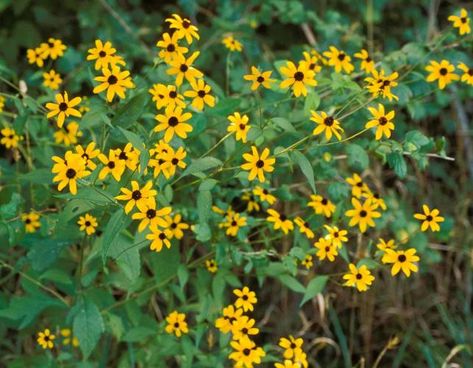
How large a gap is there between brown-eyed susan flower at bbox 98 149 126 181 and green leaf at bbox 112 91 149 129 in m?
0.12

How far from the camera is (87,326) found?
172 centimetres

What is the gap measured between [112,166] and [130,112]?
0.16 m

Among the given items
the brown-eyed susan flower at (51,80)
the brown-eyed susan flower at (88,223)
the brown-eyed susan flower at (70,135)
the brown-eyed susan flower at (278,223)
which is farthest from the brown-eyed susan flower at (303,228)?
the brown-eyed susan flower at (51,80)

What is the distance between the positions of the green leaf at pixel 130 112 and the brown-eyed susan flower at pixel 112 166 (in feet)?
0.39

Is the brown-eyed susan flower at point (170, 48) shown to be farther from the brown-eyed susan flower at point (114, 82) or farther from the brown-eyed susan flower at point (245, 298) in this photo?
the brown-eyed susan flower at point (245, 298)

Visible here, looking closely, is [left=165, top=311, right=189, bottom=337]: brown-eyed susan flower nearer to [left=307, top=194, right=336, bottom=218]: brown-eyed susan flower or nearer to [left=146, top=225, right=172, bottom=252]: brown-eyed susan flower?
[left=146, top=225, right=172, bottom=252]: brown-eyed susan flower

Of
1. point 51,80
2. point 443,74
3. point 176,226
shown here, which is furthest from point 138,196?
point 443,74

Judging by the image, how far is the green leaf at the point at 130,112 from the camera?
5.23 feet

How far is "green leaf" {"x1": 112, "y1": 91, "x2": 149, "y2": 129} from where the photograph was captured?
1595 mm

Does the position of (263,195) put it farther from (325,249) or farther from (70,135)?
(70,135)

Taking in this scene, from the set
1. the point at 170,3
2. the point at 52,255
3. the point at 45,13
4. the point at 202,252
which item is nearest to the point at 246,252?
the point at 52,255

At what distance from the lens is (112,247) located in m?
1.62

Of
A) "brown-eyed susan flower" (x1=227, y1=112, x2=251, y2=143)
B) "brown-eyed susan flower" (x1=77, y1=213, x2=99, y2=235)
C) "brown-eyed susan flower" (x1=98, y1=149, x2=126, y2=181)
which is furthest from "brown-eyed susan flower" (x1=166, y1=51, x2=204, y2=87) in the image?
"brown-eyed susan flower" (x1=77, y1=213, x2=99, y2=235)

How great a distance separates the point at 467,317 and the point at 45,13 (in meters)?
1.87
